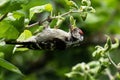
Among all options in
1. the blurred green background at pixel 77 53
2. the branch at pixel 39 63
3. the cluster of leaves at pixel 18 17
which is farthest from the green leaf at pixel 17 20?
the branch at pixel 39 63

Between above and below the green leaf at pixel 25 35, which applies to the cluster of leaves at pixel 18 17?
Result: above

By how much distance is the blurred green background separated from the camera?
3.03 meters

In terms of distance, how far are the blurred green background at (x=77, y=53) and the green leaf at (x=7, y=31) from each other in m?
1.48

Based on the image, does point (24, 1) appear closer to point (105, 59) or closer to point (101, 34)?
point (105, 59)

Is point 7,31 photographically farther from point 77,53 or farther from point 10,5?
point 77,53

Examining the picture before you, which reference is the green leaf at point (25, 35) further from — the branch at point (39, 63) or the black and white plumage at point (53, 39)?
the branch at point (39, 63)

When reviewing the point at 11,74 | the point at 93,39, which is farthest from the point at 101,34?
the point at 11,74

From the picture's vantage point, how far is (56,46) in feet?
4.67

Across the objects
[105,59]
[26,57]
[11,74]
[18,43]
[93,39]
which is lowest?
[18,43]

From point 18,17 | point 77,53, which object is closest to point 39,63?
point 77,53

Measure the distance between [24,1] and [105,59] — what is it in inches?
14.3

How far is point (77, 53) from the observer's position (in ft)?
10.1

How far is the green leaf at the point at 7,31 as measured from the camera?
1.45 meters

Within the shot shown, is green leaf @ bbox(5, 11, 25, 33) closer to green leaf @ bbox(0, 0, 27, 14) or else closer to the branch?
green leaf @ bbox(0, 0, 27, 14)
